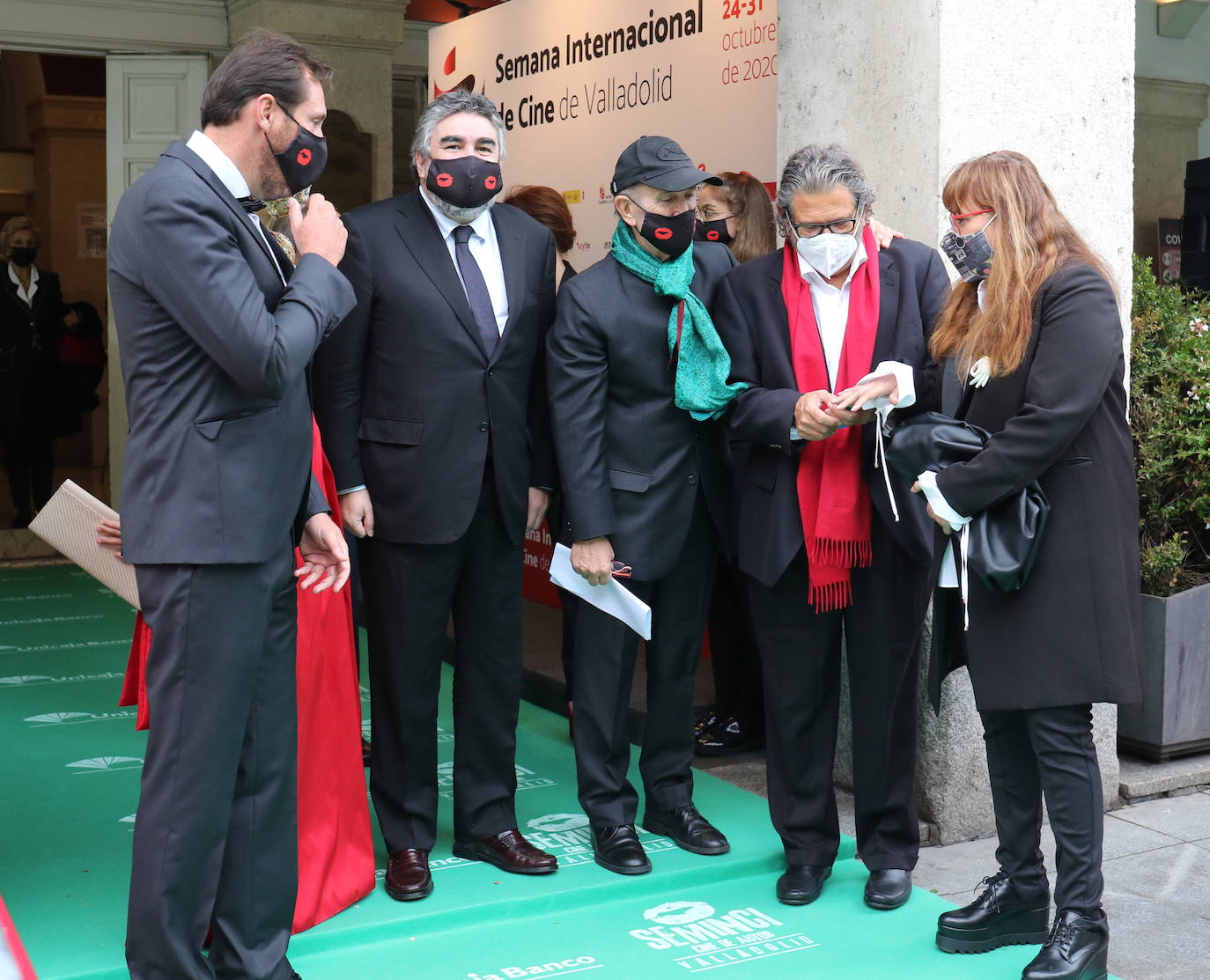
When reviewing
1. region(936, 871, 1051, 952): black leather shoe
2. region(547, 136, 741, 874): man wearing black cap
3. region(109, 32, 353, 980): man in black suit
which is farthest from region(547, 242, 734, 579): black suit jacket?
region(936, 871, 1051, 952): black leather shoe

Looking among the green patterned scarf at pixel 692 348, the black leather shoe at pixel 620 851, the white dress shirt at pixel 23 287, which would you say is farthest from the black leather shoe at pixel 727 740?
the white dress shirt at pixel 23 287

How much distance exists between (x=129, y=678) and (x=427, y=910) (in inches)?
39.0

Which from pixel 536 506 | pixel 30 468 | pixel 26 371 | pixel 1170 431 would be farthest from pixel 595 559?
pixel 30 468

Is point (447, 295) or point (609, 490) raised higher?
point (447, 295)

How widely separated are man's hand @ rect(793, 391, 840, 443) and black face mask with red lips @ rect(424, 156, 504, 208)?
941 millimetres

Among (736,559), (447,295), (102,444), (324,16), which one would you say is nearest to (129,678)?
(447,295)

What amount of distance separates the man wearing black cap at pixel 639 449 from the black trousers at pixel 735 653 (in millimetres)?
1041

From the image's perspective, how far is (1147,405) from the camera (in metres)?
4.85

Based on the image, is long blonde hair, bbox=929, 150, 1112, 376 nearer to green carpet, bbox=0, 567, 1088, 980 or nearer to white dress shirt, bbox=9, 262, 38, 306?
green carpet, bbox=0, 567, 1088, 980

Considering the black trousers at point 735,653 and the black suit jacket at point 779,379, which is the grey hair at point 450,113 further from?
the black trousers at point 735,653

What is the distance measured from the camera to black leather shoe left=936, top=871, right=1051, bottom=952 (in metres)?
3.25

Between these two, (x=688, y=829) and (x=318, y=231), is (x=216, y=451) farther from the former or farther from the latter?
(x=688, y=829)

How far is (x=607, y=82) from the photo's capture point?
6539mm

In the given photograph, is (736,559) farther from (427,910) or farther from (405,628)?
(427,910)
